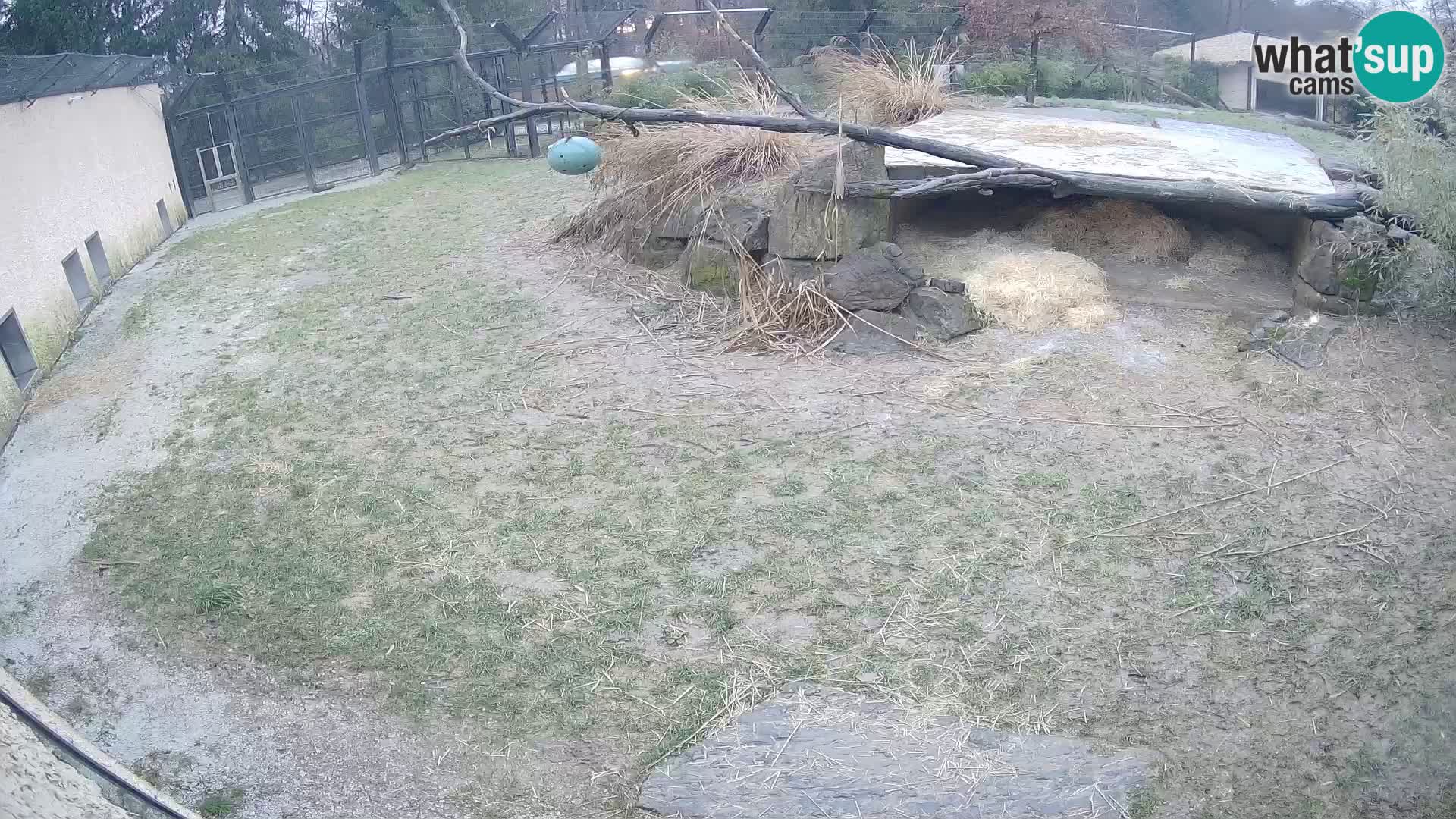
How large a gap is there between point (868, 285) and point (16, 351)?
5.69 meters

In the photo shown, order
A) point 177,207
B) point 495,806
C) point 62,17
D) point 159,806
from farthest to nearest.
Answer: point 62,17
point 177,207
point 495,806
point 159,806

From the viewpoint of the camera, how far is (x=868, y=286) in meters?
6.57

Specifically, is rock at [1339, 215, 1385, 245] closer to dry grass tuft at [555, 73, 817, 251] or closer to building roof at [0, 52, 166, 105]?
dry grass tuft at [555, 73, 817, 251]

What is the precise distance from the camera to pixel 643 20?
18.9 metres

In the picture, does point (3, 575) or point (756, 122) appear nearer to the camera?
point (3, 575)

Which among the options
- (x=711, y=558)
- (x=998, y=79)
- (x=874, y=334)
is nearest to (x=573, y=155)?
(x=874, y=334)

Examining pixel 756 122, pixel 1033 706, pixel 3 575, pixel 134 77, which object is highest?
pixel 134 77

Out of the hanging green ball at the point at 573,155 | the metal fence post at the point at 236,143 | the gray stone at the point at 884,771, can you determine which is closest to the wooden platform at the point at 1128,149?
the hanging green ball at the point at 573,155

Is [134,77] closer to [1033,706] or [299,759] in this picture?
[299,759]

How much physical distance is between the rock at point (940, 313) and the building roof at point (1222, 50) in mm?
17762

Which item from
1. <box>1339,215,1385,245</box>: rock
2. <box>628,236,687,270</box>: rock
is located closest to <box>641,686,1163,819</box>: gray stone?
<box>1339,215,1385,245</box>: rock

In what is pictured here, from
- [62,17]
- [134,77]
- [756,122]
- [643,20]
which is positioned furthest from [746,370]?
[643,20]

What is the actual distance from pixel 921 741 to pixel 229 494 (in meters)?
3.73

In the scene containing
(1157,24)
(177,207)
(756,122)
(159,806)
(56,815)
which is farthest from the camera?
(1157,24)
